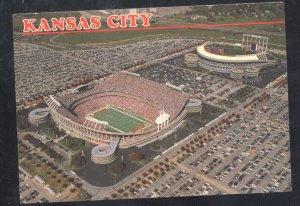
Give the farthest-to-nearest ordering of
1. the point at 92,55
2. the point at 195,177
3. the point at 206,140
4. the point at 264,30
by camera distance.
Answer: the point at 92,55, the point at 264,30, the point at 206,140, the point at 195,177

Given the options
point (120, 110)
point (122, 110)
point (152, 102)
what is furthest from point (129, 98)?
point (152, 102)

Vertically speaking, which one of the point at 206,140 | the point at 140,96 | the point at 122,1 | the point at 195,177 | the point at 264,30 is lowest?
the point at 195,177

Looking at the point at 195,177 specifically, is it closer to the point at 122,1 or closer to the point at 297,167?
the point at 297,167

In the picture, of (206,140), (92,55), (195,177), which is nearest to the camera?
(195,177)

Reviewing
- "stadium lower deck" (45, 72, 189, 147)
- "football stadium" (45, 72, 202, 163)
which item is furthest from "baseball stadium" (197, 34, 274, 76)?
"stadium lower deck" (45, 72, 189, 147)

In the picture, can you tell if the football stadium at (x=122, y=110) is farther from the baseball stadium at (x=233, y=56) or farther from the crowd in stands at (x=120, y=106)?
the baseball stadium at (x=233, y=56)

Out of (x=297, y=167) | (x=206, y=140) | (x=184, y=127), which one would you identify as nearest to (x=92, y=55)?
(x=184, y=127)

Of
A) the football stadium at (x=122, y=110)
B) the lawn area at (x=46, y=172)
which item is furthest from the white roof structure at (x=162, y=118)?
the lawn area at (x=46, y=172)

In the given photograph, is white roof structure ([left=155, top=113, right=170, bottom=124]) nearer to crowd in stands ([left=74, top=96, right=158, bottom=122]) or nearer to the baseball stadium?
crowd in stands ([left=74, top=96, right=158, bottom=122])
